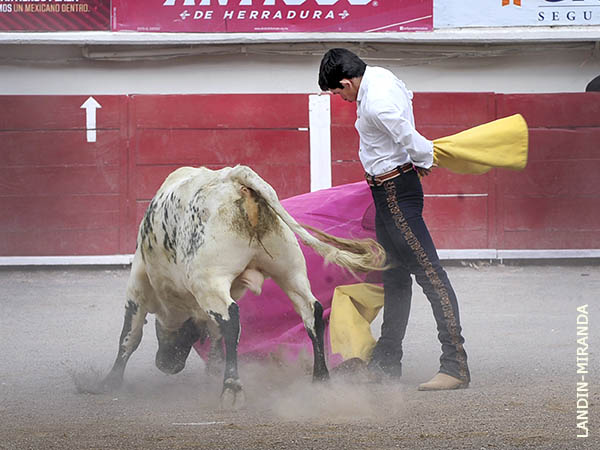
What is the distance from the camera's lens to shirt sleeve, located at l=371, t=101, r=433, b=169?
334 cm

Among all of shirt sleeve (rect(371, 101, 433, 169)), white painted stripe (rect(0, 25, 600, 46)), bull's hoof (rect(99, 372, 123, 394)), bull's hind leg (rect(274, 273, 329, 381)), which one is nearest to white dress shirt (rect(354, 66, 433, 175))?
shirt sleeve (rect(371, 101, 433, 169))

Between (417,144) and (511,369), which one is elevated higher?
(417,144)

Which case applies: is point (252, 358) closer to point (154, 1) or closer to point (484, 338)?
point (484, 338)

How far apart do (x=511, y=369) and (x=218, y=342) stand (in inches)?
47.0

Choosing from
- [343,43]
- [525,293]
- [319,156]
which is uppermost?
[343,43]

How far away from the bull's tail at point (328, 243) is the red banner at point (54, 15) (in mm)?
4536

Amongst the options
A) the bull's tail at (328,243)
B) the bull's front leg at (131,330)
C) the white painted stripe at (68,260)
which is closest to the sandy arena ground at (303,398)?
the bull's front leg at (131,330)

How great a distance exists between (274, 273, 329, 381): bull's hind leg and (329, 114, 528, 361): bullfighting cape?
354 mm

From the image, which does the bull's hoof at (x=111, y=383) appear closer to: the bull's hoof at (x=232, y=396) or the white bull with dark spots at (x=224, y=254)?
the white bull with dark spots at (x=224, y=254)

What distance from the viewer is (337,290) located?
3992 millimetres

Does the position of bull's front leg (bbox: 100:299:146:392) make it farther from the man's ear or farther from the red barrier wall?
the red barrier wall

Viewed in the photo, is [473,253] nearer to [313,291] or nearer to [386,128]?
[313,291]

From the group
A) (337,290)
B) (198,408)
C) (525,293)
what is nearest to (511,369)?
(337,290)

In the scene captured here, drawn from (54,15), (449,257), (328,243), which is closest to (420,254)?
(328,243)
